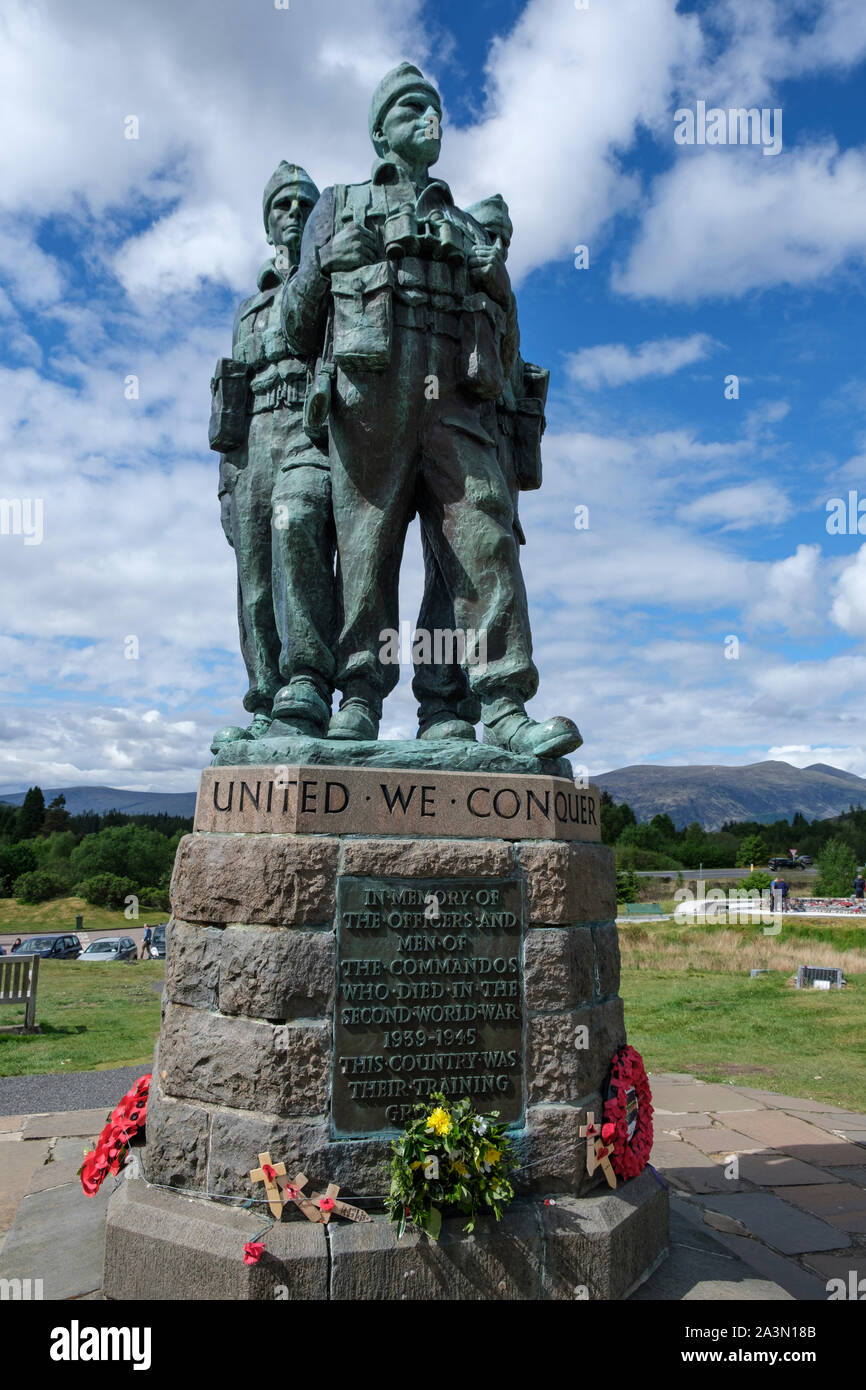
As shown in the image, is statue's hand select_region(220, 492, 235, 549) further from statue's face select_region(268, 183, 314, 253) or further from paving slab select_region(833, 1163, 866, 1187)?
paving slab select_region(833, 1163, 866, 1187)

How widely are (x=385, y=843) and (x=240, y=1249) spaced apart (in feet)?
4.23

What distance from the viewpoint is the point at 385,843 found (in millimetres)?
3314

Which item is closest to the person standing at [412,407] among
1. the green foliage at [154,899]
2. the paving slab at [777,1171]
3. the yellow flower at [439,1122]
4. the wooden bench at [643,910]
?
the yellow flower at [439,1122]

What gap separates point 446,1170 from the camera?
2.98m

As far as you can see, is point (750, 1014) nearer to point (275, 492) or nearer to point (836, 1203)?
point (836, 1203)

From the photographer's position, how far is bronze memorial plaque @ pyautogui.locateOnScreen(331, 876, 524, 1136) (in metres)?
3.19

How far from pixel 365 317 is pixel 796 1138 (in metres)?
5.23

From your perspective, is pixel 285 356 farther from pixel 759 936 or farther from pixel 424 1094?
pixel 759 936

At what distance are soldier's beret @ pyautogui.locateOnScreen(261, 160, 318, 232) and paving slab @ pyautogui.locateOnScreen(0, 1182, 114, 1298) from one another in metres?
4.70

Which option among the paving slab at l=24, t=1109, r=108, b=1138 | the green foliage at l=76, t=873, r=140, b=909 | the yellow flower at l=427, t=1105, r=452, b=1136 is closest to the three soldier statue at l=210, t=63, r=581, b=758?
the yellow flower at l=427, t=1105, r=452, b=1136

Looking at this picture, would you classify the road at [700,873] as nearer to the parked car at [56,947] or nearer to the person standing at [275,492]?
the parked car at [56,947]

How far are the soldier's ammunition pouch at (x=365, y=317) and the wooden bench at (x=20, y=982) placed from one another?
839cm

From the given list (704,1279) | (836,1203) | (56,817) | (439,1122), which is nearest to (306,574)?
(439,1122)
